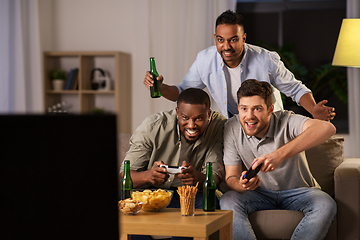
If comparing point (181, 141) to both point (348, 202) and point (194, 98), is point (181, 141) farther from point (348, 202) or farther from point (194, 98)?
point (348, 202)

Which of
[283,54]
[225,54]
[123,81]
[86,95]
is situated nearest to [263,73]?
[225,54]

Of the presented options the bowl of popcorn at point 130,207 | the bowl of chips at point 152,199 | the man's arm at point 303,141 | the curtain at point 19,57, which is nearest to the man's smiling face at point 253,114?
the man's arm at point 303,141

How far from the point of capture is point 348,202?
7.43 feet

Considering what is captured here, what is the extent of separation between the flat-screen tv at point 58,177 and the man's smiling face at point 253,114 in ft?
5.95

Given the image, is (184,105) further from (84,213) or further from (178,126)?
(84,213)

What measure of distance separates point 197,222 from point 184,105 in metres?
0.86

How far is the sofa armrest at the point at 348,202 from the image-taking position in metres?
2.25

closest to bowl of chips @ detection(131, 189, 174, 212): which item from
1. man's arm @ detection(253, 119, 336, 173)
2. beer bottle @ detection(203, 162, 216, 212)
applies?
beer bottle @ detection(203, 162, 216, 212)

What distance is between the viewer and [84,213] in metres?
0.46

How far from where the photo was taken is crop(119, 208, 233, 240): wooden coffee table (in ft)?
5.11

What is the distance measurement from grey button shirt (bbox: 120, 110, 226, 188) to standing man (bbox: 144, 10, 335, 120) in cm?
26

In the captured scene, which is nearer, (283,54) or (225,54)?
(225,54)

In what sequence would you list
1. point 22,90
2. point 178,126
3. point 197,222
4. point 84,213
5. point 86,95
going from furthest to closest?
point 86,95 → point 22,90 → point 178,126 → point 197,222 → point 84,213

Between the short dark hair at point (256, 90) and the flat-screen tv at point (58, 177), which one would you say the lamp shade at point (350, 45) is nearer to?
the short dark hair at point (256, 90)
